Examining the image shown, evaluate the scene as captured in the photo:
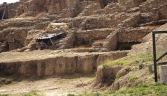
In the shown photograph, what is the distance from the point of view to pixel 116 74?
14.7m

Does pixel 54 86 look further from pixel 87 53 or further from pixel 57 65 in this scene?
pixel 87 53

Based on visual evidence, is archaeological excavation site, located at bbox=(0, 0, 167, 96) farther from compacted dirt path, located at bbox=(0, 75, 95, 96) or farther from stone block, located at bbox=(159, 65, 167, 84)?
stone block, located at bbox=(159, 65, 167, 84)

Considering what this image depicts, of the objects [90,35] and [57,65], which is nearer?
[57,65]

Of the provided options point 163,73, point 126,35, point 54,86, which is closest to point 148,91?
point 163,73

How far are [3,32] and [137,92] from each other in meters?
21.6

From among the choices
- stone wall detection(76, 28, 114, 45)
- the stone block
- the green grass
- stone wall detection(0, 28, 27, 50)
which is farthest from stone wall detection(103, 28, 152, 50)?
the green grass

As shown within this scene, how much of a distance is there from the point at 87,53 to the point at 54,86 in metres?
3.41

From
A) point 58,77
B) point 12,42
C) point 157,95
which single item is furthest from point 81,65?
point 12,42

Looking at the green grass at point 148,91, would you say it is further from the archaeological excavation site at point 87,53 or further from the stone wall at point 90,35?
A: the stone wall at point 90,35

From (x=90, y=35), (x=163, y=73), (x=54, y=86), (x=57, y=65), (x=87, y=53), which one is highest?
(x=90, y=35)

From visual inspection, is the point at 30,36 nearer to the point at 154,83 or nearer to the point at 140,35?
the point at 140,35

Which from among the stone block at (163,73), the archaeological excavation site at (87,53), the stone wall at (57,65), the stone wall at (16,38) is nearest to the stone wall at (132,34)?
the archaeological excavation site at (87,53)

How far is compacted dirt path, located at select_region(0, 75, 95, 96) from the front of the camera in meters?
15.9

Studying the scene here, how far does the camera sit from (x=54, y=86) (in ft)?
56.8
